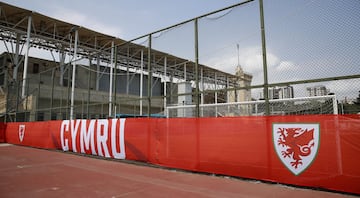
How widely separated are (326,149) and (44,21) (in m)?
25.4

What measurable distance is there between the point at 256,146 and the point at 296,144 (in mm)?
850

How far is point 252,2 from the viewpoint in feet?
20.7

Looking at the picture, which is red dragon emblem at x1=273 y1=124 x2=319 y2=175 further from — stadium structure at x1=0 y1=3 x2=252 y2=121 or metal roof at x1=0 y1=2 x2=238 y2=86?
metal roof at x1=0 y1=2 x2=238 y2=86

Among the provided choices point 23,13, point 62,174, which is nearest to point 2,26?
point 23,13

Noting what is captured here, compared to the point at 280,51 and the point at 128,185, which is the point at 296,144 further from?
the point at 128,185

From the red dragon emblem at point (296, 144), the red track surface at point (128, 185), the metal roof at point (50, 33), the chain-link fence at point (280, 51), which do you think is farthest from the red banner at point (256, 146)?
the metal roof at point (50, 33)

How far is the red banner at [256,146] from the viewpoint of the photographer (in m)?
4.63

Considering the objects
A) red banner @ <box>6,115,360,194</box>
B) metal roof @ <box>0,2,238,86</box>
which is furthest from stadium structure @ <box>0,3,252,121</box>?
red banner @ <box>6,115,360,194</box>

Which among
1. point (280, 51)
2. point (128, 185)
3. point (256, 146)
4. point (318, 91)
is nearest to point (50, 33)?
point (128, 185)

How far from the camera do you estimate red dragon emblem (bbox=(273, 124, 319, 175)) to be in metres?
4.92

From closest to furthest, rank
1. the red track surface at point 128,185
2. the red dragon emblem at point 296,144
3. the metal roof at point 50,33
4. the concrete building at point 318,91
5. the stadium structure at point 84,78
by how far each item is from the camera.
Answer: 1. the red track surface at point 128,185
2. the red dragon emblem at point 296,144
3. the concrete building at point 318,91
4. the stadium structure at point 84,78
5. the metal roof at point 50,33

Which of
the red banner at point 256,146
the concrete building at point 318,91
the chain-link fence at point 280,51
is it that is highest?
the chain-link fence at point 280,51

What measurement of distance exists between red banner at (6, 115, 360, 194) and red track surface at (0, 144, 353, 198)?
0.28 metres

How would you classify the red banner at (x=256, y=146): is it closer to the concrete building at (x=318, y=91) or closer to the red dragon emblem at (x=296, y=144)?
the red dragon emblem at (x=296, y=144)
